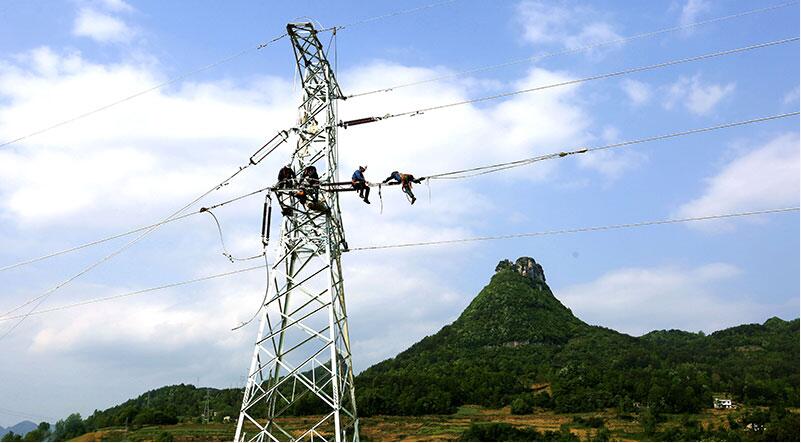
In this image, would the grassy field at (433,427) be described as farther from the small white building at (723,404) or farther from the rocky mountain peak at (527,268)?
the rocky mountain peak at (527,268)

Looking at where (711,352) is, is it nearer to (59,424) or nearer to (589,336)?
(589,336)

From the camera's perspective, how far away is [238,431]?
17.8m

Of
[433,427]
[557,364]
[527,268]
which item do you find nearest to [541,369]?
[557,364]

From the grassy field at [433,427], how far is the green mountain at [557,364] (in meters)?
4.29

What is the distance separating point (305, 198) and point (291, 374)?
4760mm

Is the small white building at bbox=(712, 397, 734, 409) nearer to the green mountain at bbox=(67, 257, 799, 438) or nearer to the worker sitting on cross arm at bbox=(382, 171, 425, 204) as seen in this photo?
the green mountain at bbox=(67, 257, 799, 438)

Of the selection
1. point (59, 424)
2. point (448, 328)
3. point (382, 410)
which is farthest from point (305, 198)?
point (448, 328)

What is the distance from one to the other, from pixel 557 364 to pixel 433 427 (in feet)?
199

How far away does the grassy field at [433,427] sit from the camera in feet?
203

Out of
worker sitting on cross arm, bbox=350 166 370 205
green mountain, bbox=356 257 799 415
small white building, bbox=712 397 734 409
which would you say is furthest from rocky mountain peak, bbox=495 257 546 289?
worker sitting on cross arm, bbox=350 166 370 205

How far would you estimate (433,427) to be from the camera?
70.2 metres

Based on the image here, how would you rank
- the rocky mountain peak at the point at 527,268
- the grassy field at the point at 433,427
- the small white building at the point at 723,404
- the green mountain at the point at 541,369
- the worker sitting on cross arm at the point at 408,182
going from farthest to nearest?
the rocky mountain peak at the point at 527,268 < the green mountain at the point at 541,369 < the small white building at the point at 723,404 < the grassy field at the point at 433,427 < the worker sitting on cross arm at the point at 408,182

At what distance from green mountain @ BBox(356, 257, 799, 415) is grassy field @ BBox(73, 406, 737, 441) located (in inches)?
169

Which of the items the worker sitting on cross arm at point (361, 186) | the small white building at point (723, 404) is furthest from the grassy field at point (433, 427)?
the worker sitting on cross arm at point (361, 186)
